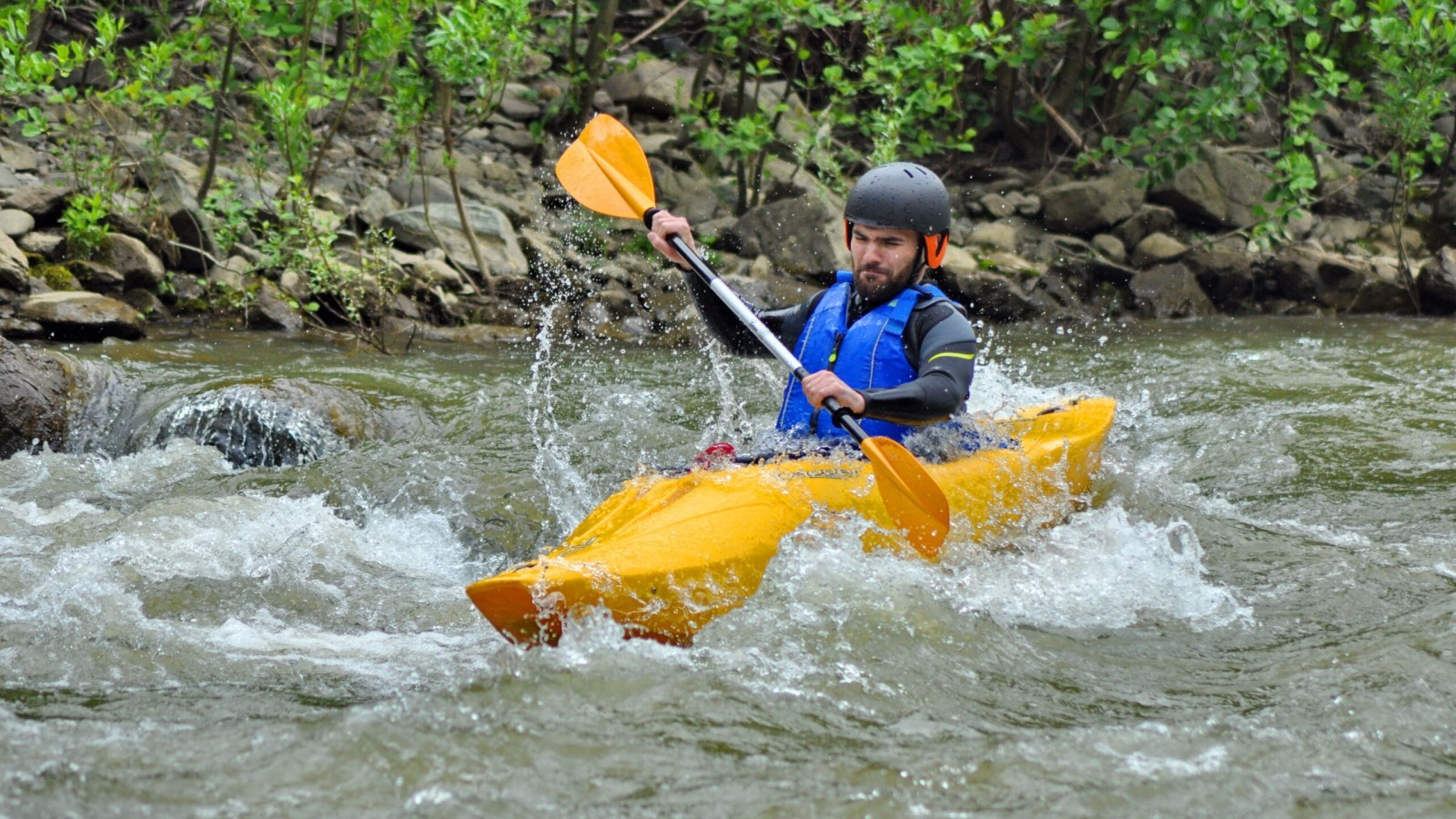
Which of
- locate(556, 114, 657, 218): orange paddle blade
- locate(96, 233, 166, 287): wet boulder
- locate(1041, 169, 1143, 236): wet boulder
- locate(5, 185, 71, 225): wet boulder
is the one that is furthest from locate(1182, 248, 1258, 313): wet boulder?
locate(5, 185, 71, 225): wet boulder

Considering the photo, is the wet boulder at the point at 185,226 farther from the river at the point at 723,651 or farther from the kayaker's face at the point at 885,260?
the kayaker's face at the point at 885,260

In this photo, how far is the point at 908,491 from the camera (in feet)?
10.8

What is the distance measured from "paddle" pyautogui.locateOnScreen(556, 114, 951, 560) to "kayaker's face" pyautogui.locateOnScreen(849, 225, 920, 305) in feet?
1.01

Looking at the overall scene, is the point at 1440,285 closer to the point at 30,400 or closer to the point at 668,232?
the point at 668,232

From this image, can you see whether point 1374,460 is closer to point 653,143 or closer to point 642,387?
point 642,387

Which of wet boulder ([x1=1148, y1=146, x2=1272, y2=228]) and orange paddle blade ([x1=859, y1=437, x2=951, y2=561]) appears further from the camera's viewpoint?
wet boulder ([x1=1148, y1=146, x2=1272, y2=228])

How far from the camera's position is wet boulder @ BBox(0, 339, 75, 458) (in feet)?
16.4

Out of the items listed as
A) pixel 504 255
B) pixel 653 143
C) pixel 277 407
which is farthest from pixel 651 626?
pixel 653 143

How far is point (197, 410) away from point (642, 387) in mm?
2027

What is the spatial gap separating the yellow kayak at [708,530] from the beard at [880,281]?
505 millimetres

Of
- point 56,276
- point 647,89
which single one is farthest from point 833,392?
point 647,89

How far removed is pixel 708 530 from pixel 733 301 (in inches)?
39.4

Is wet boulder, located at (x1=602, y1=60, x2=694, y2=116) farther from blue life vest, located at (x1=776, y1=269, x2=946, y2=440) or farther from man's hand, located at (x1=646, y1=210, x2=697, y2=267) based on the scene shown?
blue life vest, located at (x1=776, y1=269, x2=946, y2=440)

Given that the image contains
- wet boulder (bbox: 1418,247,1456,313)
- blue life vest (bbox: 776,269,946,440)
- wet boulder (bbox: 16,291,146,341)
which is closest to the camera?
blue life vest (bbox: 776,269,946,440)
